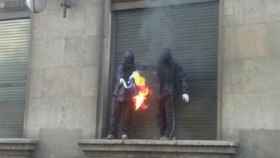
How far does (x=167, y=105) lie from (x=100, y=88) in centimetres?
174

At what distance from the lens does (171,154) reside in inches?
480

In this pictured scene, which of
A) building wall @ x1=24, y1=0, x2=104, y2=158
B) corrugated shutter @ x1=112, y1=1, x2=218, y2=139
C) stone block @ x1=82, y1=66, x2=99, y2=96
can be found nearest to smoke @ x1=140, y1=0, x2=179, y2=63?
corrugated shutter @ x1=112, y1=1, x2=218, y2=139

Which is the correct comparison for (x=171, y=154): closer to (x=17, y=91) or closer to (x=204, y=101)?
(x=204, y=101)

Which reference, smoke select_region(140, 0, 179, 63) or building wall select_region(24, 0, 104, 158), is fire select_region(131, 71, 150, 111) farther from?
building wall select_region(24, 0, 104, 158)

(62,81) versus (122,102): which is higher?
(62,81)

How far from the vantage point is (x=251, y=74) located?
12.0 metres

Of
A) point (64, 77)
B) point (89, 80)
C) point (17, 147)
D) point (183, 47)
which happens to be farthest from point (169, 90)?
point (17, 147)

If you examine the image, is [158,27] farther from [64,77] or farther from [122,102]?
[64,77]

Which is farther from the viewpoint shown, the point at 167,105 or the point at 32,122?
the point at 32,122

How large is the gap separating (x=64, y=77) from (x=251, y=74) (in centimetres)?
451

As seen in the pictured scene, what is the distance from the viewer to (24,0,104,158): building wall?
44.8ft

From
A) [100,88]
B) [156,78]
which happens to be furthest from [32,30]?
[156,78]

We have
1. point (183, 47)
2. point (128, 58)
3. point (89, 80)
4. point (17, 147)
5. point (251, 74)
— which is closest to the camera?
point (251, 74)

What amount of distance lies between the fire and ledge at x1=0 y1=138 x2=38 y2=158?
2.64 meters
